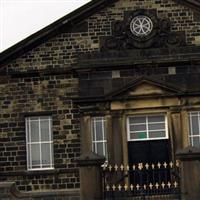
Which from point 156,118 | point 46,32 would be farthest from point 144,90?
point 46,32

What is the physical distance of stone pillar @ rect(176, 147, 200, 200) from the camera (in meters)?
15.4

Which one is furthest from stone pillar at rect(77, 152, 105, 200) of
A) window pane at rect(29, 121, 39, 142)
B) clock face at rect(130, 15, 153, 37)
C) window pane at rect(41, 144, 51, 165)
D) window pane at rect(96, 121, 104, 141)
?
clock face at rect(130, 15, 153, 37)

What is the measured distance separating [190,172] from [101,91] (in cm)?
801

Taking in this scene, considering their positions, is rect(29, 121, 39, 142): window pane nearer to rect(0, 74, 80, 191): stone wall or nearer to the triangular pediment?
rect(0, 74, 80, 191): stone wall

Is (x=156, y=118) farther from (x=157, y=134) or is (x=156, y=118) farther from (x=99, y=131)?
(x=99, y=131)

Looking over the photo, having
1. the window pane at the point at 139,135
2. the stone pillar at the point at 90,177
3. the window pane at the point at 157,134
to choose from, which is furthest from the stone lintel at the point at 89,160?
the window pane at the point at 157,134

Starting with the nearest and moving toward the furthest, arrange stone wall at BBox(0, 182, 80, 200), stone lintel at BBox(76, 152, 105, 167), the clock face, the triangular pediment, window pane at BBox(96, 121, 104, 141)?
stone lintel at BBox(76, 152, 105, 167), stone wall at BBox(0, 182, 80, 200), the triangular pediment, window pane at BBox(96, 121, 104, 141), the clock face

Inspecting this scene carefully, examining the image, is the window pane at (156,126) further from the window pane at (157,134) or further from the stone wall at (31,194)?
the stone wall at (31,194)

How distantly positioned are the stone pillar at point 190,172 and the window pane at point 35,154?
8.73 meters

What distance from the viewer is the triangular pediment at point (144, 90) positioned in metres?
22.5

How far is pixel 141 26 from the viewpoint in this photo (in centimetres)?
2320

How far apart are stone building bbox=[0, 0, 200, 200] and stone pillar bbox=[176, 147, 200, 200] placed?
22.2 feet

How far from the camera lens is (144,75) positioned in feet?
74.6

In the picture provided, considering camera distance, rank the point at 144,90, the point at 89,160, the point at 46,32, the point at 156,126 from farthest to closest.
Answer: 1. the point at 46,32
2. the point at 156,126
3. the point at 144,90
4. the point at 89,160
